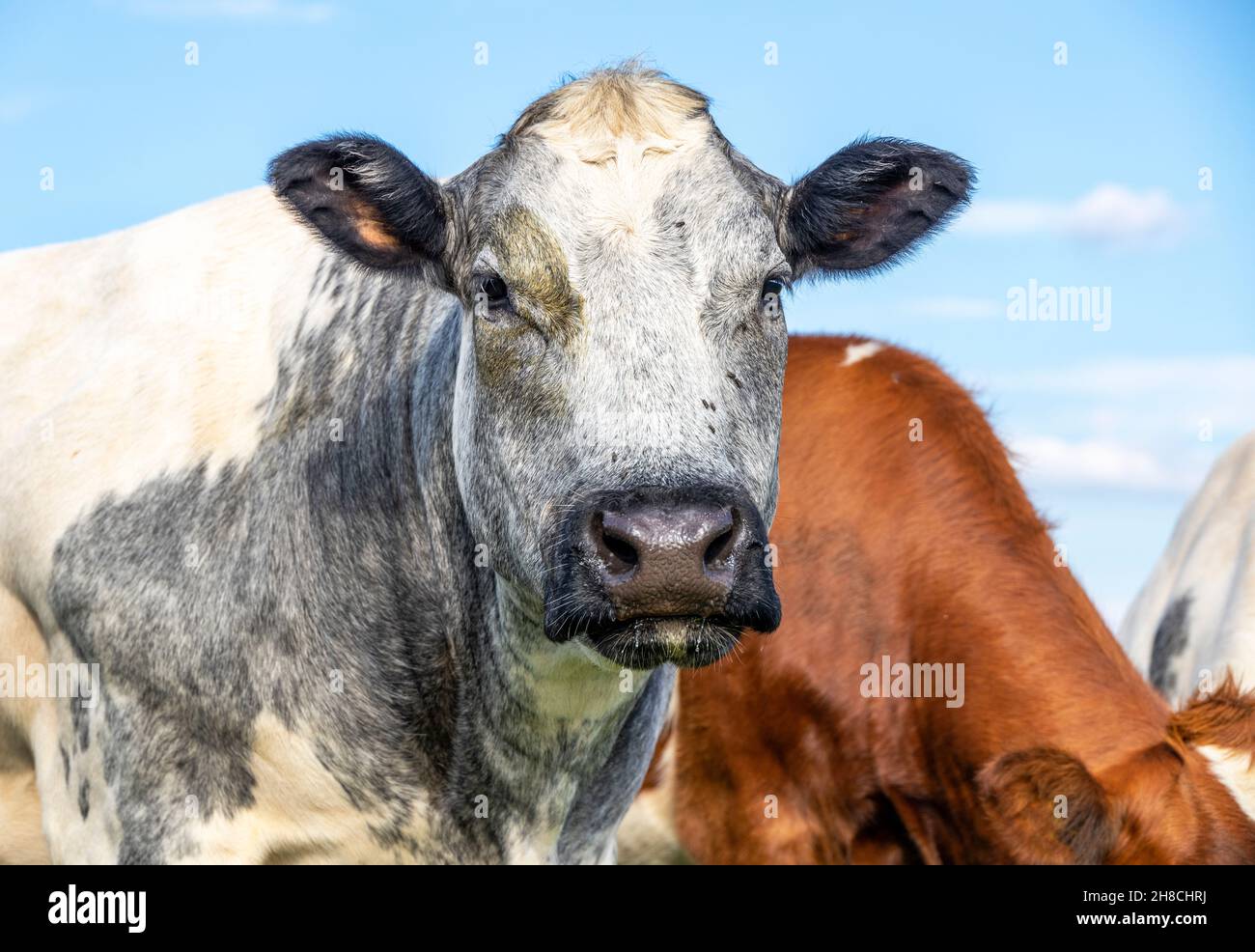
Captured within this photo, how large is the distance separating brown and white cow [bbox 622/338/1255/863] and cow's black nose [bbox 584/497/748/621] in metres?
3.20

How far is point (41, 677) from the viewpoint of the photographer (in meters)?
5.64

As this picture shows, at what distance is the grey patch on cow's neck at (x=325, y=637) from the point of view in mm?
5105

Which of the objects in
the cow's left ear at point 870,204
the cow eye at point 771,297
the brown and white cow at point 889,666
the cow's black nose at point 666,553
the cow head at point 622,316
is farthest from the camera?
the brown and white cow at point 889,666

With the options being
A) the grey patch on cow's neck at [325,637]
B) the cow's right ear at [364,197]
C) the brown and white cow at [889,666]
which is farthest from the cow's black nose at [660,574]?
the brown and white cow at [889,666]

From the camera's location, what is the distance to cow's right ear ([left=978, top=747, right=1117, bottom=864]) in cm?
622

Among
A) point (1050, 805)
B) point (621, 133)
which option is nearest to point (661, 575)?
point (621, 133)

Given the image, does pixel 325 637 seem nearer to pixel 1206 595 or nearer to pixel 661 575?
pixel 661 575

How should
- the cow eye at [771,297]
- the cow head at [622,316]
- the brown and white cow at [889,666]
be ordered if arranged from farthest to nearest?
the brown and white cow at [889,666], the cow eye at [771,297], the cow head at [622,316]

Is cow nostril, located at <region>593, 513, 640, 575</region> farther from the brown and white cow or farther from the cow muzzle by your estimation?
the brown and white cow

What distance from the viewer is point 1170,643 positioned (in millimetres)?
10789

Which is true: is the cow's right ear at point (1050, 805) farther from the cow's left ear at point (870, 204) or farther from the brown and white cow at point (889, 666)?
the cow's left ear at point (870, 204)

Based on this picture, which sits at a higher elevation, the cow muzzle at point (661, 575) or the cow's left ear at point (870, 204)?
the cow's left ear at point (870, 204)

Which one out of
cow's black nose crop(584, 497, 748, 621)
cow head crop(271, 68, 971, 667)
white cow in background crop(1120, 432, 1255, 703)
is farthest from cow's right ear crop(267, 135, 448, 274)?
white cow in background crop(1120, 432, 1255, 703)
